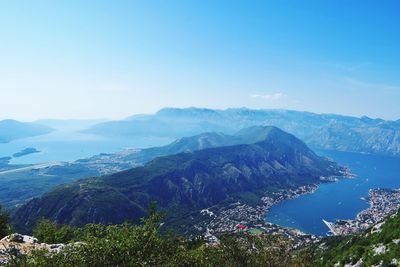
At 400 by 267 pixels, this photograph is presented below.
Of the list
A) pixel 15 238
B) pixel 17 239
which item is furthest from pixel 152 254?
pixel 17 239

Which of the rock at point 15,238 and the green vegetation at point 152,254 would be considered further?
the rock at point 15,238

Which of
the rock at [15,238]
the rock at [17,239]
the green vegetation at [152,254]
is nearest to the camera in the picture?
the green vegetation at [152,254]

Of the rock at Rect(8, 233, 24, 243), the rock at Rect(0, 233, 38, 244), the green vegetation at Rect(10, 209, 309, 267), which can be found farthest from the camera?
the rock at Rect(0, 233, 38, 244)

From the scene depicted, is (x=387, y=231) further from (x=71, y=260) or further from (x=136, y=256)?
(x=71, y=260)

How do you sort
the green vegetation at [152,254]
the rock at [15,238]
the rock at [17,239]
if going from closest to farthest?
the green vegetation at [152,254] → the rock at [15,238] → the rock at [17,239]

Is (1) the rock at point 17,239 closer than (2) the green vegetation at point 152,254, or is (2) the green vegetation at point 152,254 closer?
(2) the green vegetation at point 152,254

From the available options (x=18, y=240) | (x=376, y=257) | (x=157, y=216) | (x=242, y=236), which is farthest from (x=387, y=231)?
(x=18, y=240)

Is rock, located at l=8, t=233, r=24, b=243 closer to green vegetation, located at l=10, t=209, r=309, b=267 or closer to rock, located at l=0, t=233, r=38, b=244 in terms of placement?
rock, located at l=0, t=233, r=38, b=244

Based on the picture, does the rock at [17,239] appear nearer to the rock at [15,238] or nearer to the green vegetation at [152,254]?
the rock at [15,238]

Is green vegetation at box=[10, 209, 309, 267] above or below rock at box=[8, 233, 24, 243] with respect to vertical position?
above

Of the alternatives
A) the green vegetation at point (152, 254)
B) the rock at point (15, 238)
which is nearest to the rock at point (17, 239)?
the rock at point (15, 238)

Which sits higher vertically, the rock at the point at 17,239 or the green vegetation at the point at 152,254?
the green vegetation at the point at 152,254

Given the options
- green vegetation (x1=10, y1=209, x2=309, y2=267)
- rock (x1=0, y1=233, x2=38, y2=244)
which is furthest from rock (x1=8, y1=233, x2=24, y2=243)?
green vegetation (x1=10, y1=209, x2=309, y2=267)
